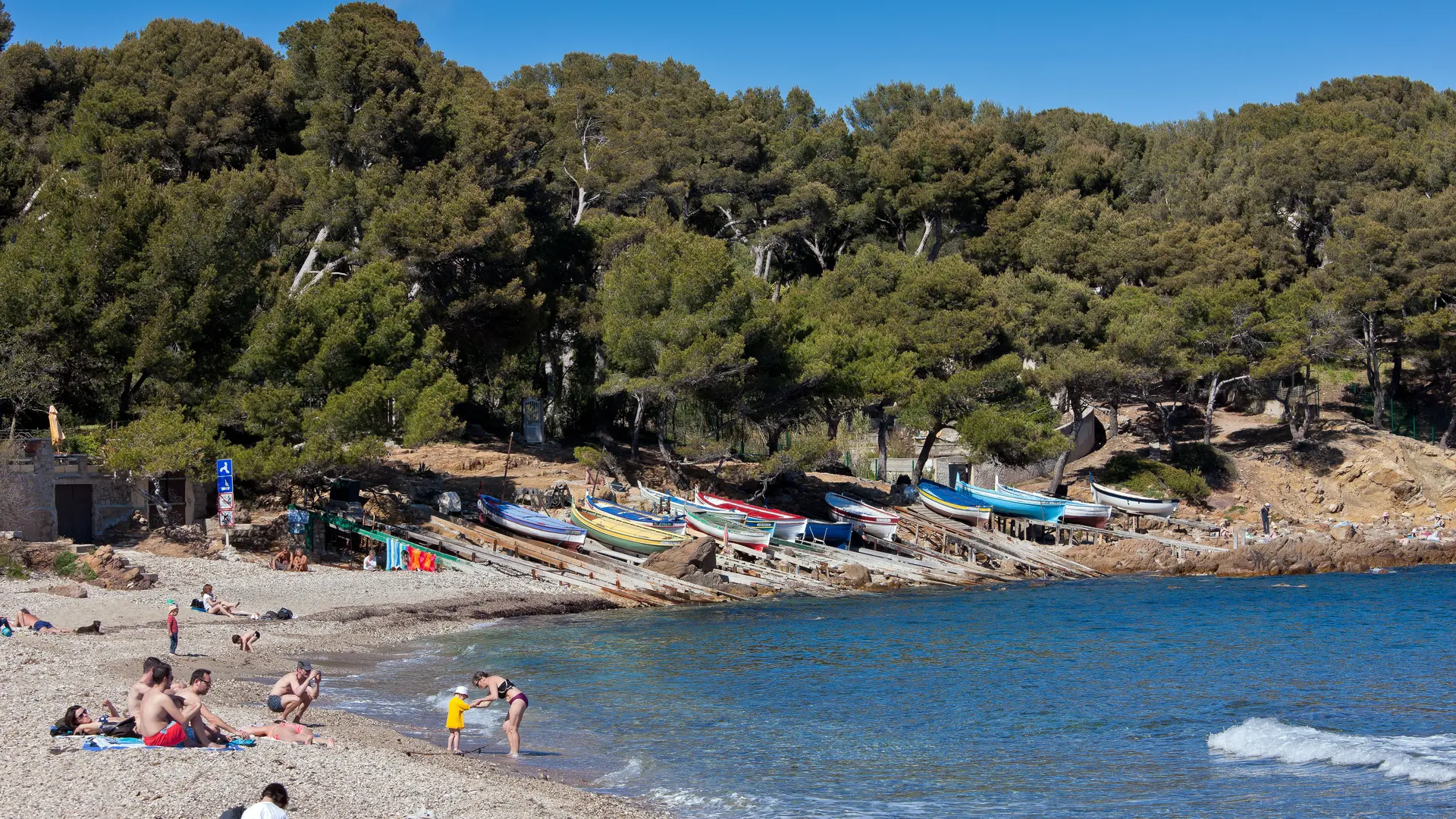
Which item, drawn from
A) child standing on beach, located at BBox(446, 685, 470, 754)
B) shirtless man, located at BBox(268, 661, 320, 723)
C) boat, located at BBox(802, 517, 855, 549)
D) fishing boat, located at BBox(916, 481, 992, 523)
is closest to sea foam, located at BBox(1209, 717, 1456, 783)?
child standing on beach, located at BBox(446, 685, 470, 754)

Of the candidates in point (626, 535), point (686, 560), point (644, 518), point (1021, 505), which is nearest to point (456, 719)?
point (686, 560)

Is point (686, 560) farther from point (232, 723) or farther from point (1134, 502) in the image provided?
point (232, 723)

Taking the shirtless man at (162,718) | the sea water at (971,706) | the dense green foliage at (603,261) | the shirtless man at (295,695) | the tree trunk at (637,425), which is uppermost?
the dense green foliage at (603,261)

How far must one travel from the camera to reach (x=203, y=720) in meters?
12.8

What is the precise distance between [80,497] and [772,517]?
59.8 ft

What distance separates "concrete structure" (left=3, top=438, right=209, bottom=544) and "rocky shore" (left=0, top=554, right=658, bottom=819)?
245 centimetres

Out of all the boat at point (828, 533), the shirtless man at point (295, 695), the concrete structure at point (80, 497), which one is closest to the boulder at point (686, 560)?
the boat at point (828, 533)

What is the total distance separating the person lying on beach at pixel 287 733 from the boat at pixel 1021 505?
32809 mm

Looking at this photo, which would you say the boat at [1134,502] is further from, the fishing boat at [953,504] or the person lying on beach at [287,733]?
the person lying on beach at [287,733]

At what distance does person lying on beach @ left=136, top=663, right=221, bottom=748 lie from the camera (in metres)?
12.3

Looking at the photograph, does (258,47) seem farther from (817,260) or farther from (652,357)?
(817,260)

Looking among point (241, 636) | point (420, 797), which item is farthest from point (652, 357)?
point (420, 797)

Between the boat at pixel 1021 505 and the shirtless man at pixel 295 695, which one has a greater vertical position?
the shirtless man at pixel 295 695

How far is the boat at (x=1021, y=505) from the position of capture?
4334 centimetres
